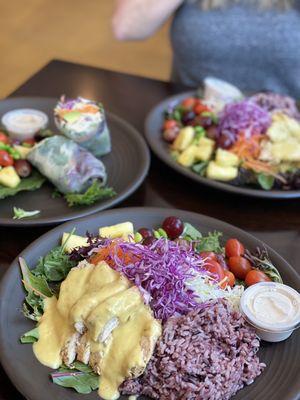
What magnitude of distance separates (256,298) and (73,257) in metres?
0.52

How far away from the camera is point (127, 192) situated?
193 centimetres

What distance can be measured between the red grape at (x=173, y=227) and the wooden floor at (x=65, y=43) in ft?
12.3

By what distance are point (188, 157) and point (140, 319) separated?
987mm

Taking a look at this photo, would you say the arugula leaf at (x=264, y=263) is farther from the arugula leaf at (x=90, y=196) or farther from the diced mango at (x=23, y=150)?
the diced mango at (x=23, y=150)

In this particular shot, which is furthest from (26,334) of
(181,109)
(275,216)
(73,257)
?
(181,109)

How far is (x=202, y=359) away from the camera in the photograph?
130 centimetres

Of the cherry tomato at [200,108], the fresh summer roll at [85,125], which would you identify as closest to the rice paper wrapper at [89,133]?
the fresh summer roll at [85,125]

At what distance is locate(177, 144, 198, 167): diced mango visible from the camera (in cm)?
220

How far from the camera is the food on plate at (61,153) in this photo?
1978mm

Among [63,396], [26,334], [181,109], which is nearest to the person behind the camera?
[63,396]

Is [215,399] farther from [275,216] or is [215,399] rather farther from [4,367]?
[275,216]

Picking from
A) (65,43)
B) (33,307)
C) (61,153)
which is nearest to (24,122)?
(61,153)

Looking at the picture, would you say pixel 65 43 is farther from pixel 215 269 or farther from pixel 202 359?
pixel 202 359

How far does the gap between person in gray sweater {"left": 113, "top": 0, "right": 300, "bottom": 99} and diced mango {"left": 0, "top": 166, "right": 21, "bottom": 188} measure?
1.14 metres
